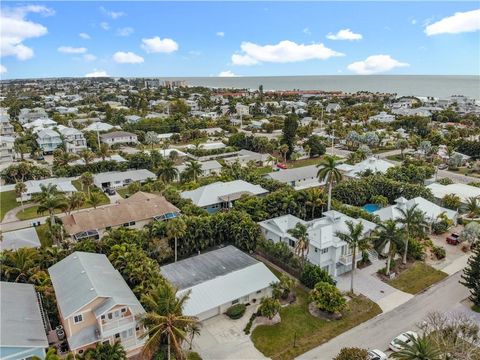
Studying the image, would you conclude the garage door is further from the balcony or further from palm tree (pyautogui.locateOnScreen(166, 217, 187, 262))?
palm tree (pyautogui.locateOnScreen(166, 217, 187, 262))

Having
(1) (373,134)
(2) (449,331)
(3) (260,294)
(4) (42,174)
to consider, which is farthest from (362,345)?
(1) (373,134)

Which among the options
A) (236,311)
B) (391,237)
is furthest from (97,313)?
(391,237)

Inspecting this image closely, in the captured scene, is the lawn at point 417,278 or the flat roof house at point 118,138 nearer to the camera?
the lawn at point 417,278

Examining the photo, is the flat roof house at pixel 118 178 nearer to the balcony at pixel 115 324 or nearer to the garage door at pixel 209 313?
the garage door at pixel 209 313

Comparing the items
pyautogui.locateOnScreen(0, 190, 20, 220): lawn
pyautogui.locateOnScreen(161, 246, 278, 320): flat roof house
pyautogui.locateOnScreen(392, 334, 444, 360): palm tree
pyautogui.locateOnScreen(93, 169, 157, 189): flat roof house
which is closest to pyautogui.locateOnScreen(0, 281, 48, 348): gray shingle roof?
pyautogui.locateOnScreen(161, 246, 278, 320): flat roof house

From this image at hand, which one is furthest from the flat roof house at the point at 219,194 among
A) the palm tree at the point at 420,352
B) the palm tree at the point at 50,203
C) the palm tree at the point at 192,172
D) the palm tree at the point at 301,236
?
the palm tree at the point at 420,352

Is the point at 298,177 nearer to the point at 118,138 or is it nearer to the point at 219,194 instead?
the point at 219,194
